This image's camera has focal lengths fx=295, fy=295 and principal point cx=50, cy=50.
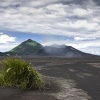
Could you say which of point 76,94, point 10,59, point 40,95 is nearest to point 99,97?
point 76,94

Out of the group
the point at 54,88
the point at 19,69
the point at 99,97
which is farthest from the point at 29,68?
the point at 99,97

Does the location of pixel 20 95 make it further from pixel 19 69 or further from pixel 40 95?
pixel 19 69

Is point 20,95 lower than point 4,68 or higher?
lower

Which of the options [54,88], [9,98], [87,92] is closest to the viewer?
[9,98]

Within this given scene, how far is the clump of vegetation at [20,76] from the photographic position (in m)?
20.3

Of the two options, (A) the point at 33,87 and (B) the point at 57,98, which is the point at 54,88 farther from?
(B) the point at 57,98

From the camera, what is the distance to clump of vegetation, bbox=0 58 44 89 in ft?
66.5

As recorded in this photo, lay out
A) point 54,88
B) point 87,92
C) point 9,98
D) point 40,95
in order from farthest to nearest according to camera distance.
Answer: point 54,88 < point 87,92 < point 40,95 < point 9,98

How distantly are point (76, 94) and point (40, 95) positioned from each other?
2474 millimetres

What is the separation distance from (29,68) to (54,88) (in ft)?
7.78

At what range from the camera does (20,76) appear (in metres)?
20.5

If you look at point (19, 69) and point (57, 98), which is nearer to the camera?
point (57, 98)

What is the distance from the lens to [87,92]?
1997cm

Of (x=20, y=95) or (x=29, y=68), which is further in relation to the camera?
(x=29, y=68)
